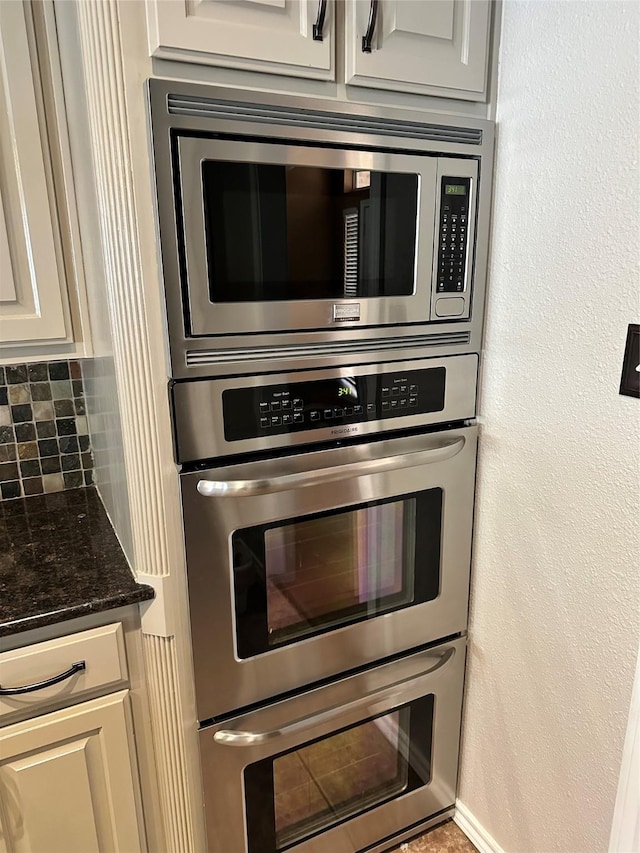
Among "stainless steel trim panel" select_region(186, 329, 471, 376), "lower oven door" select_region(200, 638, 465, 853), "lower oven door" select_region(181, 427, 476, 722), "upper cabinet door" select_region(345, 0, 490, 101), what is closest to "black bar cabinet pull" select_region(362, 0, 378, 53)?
"upper cabinet door" select_region(345, 0, 490, 101)

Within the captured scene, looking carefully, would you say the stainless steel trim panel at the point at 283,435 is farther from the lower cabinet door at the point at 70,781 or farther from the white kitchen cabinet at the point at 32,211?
the lower cabinet door at the point at 70,781

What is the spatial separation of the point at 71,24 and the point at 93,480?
3.59 feet

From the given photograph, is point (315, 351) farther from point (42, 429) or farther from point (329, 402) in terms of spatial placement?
point (42, 429)

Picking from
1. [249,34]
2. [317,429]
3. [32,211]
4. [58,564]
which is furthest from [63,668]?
[249,34]

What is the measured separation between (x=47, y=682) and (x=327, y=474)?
0.64 metres

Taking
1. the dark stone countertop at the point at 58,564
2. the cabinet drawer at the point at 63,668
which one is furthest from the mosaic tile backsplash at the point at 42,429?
the cabinet drawer at the point at 63,668

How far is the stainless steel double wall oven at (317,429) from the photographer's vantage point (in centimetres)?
101

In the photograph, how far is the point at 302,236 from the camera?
42.3 inches

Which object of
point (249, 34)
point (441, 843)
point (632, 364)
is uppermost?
point (249, 34)

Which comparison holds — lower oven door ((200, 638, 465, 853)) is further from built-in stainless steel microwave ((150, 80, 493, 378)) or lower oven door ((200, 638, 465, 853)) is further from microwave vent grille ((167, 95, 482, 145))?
microwave vent grille ((167, 95, 482, 145))

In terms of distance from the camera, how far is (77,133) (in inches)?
43.4

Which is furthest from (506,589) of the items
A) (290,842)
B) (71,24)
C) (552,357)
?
(71,24)

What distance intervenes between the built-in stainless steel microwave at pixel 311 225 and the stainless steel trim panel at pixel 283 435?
1.5 inches

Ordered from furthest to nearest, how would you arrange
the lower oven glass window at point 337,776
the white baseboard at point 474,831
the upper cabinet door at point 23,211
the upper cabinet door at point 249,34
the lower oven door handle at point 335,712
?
1. the white baseboard at point 474,831
2. the lower oven glass window at point 337,776
3. the lower oven door handle at point 335,712
4. the upper cabinet door at point 23,211
5. the upper cabinet door at point 249,34
